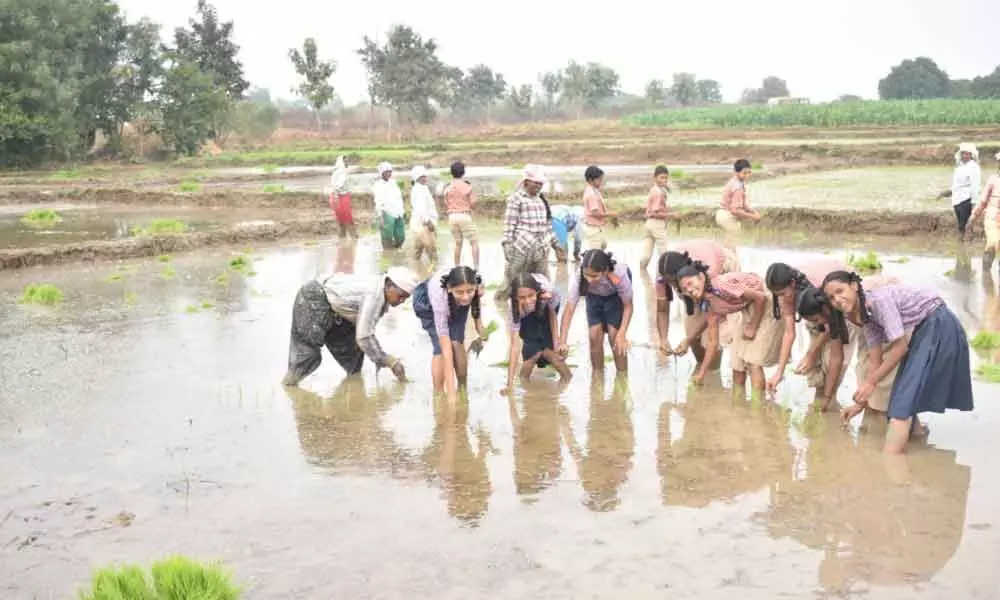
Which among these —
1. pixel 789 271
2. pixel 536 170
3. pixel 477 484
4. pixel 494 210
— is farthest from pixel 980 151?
pixel 477 484

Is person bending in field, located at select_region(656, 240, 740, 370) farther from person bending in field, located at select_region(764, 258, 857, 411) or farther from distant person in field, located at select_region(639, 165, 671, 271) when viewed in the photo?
distant person in field, located at select_region(639, 165, 671, 271)

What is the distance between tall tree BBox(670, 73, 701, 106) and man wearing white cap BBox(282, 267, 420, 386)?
98.9 metres

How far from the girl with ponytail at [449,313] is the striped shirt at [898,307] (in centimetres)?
256

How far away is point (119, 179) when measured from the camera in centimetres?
3197

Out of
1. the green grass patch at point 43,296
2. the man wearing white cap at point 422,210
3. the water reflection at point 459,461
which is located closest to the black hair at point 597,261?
the water reflection at point 459,461

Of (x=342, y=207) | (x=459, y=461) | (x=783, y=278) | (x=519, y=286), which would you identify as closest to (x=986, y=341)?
(x=783, y=278)

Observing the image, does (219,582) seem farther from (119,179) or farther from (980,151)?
(119,179)

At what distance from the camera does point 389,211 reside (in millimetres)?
15594

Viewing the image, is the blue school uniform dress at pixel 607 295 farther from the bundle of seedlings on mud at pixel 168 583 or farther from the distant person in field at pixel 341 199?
the distant person in field at pixel 341 199

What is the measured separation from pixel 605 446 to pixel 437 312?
1583 mm

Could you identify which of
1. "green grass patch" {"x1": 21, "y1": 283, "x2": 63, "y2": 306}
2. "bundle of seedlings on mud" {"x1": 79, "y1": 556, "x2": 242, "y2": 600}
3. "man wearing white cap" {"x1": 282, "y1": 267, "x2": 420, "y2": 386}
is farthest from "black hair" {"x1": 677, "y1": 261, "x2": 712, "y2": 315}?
"green grass patch" {"x1": 21, "y1": 283, "x2": 63, "y2": 306}

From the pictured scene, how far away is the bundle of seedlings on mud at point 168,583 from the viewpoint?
13.1 feet

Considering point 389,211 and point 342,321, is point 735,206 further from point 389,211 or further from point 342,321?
point 389,211

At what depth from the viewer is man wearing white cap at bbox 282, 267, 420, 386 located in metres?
7.45
